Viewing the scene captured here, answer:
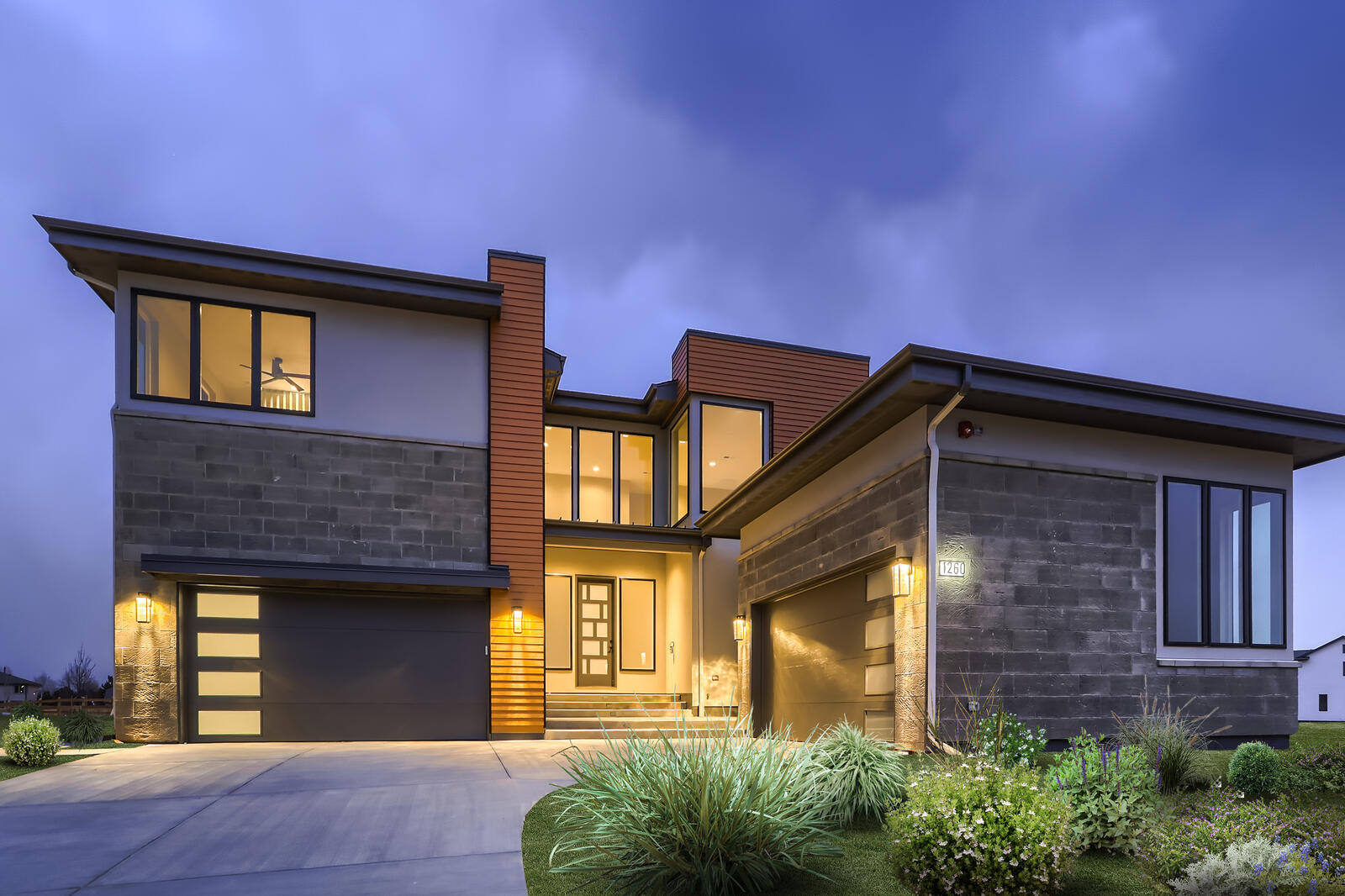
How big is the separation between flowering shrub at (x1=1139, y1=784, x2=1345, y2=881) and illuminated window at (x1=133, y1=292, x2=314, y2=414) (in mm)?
11428

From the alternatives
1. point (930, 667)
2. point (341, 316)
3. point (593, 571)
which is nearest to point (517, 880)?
point (930, 667)

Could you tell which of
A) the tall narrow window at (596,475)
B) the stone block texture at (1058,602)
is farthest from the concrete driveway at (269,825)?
the tall narrow window at (596,475)

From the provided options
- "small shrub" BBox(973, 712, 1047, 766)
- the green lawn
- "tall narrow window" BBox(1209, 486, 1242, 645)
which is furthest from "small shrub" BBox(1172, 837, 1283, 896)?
the green lawn

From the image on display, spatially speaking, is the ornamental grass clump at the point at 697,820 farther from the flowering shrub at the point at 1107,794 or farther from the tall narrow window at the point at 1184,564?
the tall narrow window at the point at 1184,564

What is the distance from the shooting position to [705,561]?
1584 centimetres

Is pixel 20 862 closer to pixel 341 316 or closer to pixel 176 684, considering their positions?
pixel 176 684

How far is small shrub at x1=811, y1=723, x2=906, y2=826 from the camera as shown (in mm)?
5750

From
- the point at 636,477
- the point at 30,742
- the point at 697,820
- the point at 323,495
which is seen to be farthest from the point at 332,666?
the point at 697,820

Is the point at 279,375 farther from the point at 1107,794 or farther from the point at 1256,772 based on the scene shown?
the point at 1256,772

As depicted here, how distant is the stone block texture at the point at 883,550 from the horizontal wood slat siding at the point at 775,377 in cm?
408

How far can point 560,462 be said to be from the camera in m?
17.5

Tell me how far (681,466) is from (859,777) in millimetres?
11195

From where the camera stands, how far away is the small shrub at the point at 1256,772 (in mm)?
6406

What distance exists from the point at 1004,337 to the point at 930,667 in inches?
5008
